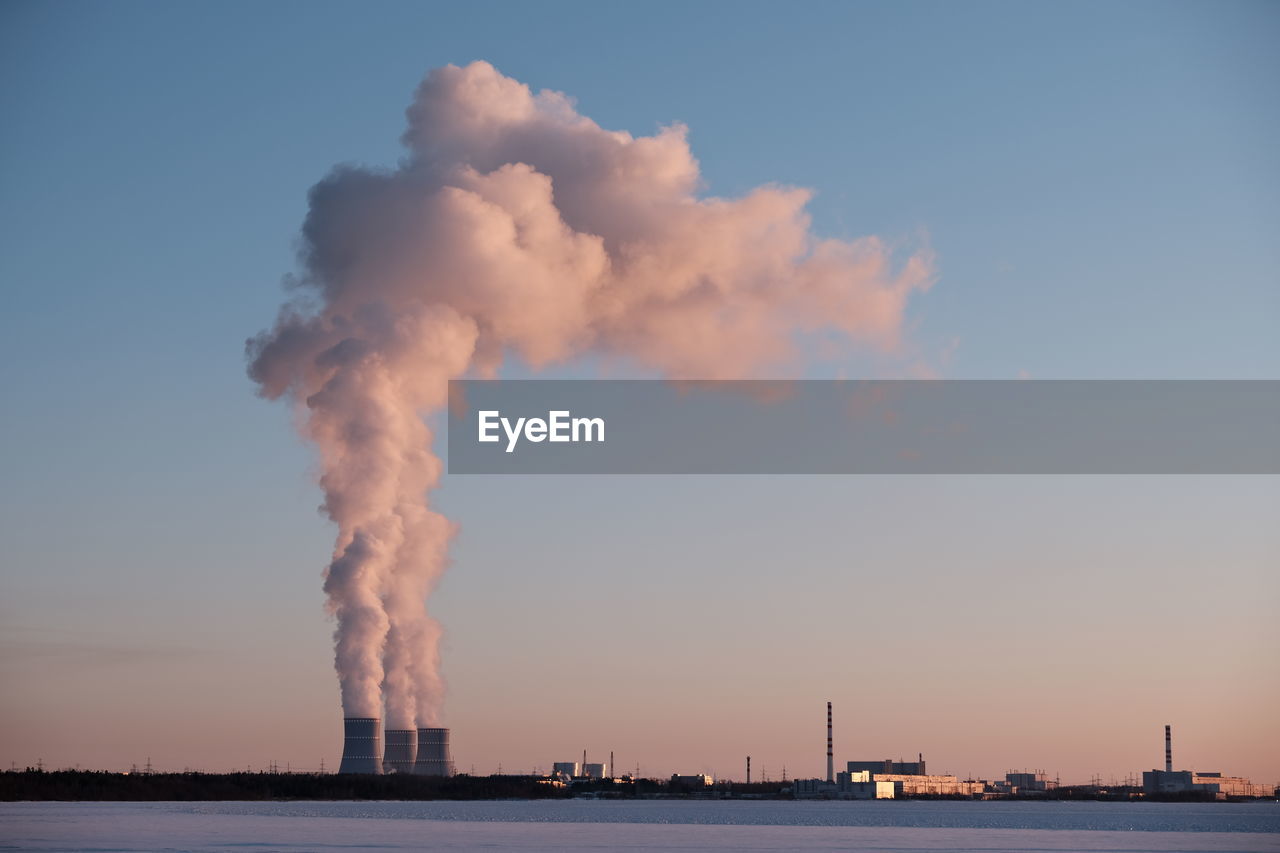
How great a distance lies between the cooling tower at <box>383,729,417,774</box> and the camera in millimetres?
113438

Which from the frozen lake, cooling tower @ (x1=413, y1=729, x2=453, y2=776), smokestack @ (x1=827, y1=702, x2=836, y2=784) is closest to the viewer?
the frozen lake

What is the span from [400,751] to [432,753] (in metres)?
3.50

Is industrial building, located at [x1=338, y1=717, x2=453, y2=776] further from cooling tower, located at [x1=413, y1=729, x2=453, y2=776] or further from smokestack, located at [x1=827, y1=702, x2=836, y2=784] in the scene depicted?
smokestack, located at [x1=827, y1=702, x2=836, y2=784]

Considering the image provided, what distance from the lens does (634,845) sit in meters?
71.5

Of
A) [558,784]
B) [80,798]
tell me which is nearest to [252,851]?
[80,798]

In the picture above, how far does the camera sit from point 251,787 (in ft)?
536

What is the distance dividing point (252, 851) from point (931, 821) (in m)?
73.7

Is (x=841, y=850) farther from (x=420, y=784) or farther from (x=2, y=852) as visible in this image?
(x=420, y=784)

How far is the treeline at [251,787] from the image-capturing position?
12369 cm

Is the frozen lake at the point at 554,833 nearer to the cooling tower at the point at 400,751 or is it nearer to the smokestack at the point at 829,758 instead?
the cooling tower at the point at 400,751

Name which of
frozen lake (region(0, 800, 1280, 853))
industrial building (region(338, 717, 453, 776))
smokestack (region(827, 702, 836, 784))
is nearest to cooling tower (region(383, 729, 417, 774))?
industrial building (region(338, 717, 453, 776))

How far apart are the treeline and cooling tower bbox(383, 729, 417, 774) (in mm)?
1570

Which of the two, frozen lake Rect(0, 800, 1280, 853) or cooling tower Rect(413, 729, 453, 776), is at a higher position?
cooling tower Rect(413, 729, 453, 776)

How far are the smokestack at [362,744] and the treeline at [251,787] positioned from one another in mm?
4963
